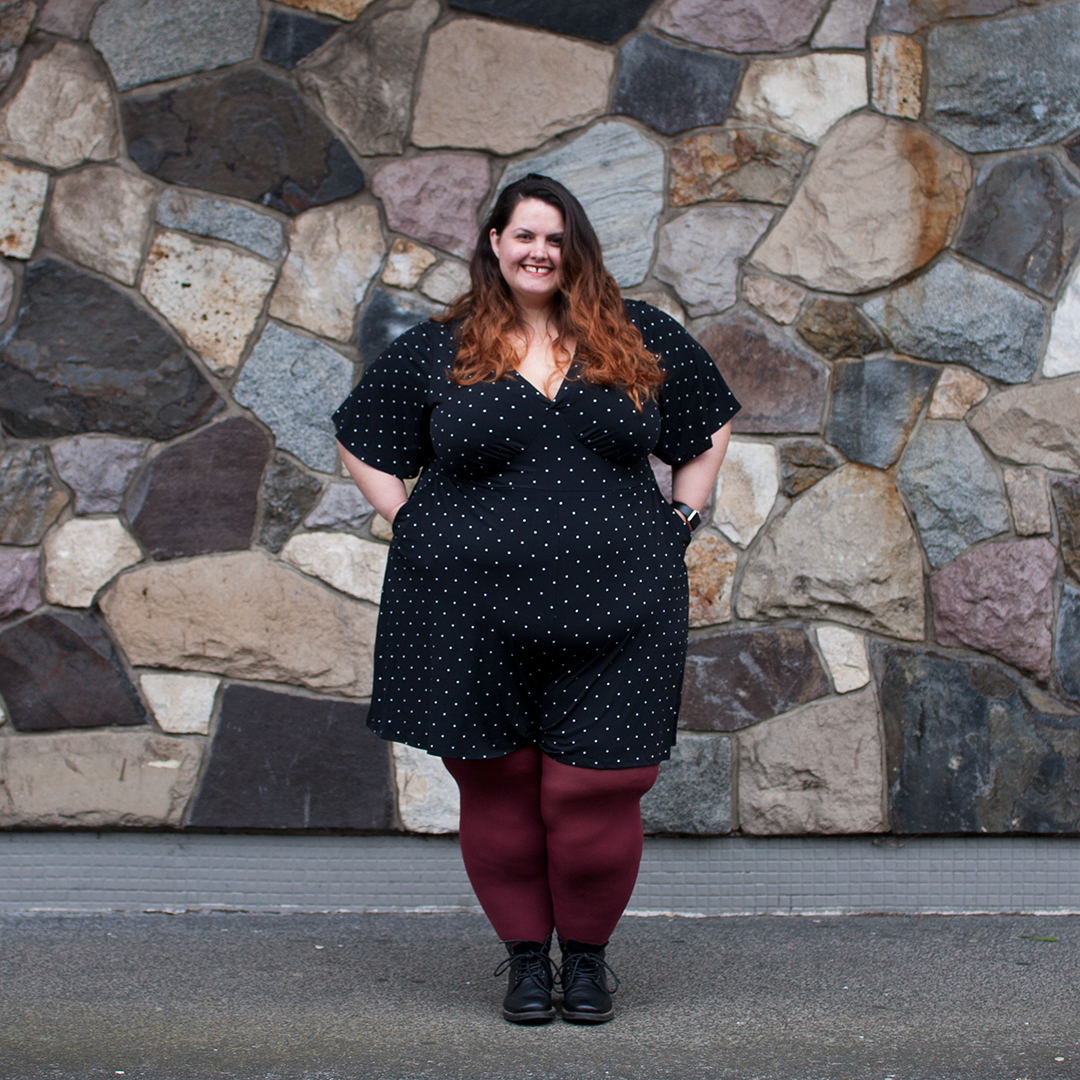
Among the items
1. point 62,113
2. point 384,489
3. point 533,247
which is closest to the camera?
point 533,247

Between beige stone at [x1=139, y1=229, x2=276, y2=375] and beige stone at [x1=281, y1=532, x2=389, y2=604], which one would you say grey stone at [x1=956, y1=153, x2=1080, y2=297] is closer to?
beige stone at [x1=281, y1=532, x2=389, y2=604]

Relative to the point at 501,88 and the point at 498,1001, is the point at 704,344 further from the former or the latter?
the point at 498,1001

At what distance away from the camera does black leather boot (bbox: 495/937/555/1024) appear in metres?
2.32

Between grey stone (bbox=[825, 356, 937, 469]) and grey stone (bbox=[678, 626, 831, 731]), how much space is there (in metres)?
0.50

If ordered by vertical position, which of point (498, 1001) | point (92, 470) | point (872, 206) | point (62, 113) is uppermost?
point (62, 113)

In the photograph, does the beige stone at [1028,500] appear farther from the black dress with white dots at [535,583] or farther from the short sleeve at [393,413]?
the short sleeve at [393,413]

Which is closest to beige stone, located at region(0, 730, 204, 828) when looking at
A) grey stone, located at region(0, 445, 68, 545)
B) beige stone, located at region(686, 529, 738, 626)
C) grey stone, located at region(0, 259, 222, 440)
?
grey stone, located at region(0, 445, 68, 545)

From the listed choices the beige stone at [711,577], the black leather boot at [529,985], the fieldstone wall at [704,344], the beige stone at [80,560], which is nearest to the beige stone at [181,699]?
the fieldstone wall at [704,344]

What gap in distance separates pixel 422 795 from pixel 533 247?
59.8 inches

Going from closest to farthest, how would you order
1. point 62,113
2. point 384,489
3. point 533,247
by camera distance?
point 533,247
point 384,489
point 62,113

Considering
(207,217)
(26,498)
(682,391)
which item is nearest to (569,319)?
(682,391)

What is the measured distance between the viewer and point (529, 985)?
2344 millimetres

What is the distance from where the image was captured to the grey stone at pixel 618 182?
3.13m

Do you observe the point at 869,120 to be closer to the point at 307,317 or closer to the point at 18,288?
the point at 307,317
